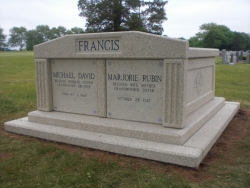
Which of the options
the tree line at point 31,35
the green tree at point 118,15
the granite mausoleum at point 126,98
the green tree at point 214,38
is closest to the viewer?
the granite mausoleum at point 126,98

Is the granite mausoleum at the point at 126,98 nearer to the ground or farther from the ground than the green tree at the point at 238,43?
nearer to the ground

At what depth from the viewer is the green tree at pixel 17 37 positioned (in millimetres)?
90875

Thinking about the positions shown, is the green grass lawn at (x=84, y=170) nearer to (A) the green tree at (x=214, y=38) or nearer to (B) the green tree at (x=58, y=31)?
(A) the green tree at (x=214, y=38)

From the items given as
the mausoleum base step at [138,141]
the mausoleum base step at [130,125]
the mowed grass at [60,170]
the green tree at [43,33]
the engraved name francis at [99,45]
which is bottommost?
Answer: the mowed grass at [60,170]

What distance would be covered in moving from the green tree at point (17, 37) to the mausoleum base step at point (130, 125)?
92136 millimetres

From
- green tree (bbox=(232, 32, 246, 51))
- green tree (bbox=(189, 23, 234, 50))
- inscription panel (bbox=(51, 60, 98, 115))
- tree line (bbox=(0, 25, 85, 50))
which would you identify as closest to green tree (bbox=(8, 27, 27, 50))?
tree line (bbox=(0, 25, 85, 50))

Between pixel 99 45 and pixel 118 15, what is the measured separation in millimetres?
27141

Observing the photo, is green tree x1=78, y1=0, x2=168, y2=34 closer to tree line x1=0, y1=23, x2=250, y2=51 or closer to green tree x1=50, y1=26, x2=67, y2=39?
tree line x1=0, y1=23, x2=250, y2=51

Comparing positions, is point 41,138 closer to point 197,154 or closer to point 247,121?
point 197,154

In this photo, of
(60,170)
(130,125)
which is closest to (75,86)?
(130,125)

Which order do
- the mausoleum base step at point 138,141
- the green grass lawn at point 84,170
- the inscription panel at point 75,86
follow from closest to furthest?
1. the green grass lawn at point 84,170
2. the mausoleum base step at point 138,141
3. the inscription panel at point 75,86

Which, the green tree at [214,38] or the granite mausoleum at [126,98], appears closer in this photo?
the granite mausoleum at [126,98]

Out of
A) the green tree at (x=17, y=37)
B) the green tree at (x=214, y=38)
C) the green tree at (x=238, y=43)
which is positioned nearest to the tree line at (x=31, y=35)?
the green tree at (x=17, y=37)

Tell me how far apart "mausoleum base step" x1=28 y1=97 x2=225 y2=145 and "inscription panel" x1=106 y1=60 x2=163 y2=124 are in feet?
0.46
